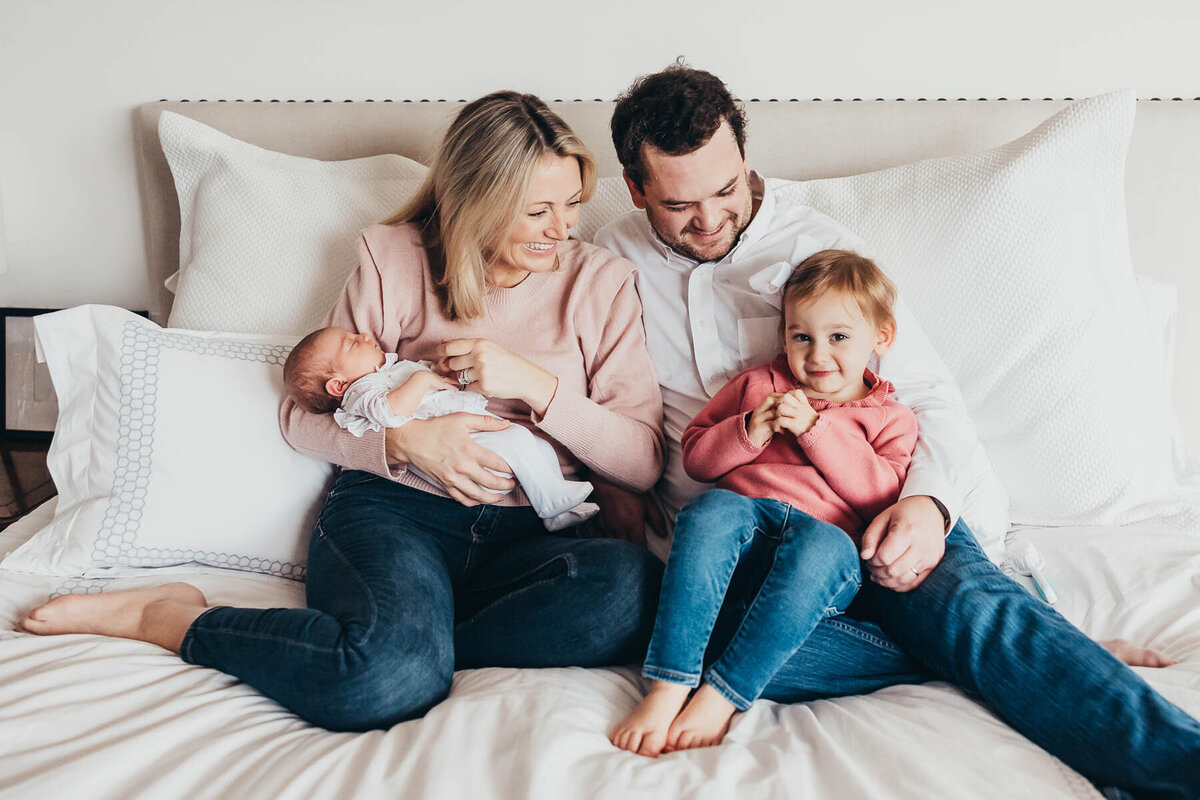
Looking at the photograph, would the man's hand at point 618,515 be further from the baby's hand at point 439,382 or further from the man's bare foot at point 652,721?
the man's bare foot at point 652,721

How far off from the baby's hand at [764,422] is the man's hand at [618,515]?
0.32 m

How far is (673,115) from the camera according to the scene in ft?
4.72

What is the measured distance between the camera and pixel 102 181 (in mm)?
2223

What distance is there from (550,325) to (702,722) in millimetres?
762

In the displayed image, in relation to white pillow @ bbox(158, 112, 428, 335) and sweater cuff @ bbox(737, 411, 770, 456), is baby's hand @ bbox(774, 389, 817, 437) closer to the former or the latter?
sweater cuff @ bbox(737, 411, 770, 456)

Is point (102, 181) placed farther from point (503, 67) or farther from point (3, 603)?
point (3, 603)

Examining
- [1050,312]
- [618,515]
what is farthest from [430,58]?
[1050,312]

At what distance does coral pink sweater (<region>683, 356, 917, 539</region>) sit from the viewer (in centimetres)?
132

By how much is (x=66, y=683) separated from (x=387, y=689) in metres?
0.40

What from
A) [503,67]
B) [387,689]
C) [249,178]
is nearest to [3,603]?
[387,689]

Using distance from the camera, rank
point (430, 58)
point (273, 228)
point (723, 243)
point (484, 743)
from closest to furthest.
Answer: point (484, 743) < point (723, 243) < point (273, 228) < point (430, 58)

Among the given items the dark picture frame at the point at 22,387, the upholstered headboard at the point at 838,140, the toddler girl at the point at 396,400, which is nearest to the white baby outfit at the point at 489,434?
the toddler girl at the point at 396,400

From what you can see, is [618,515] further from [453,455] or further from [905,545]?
[905,545]

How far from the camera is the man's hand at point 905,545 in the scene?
1.21 metres
